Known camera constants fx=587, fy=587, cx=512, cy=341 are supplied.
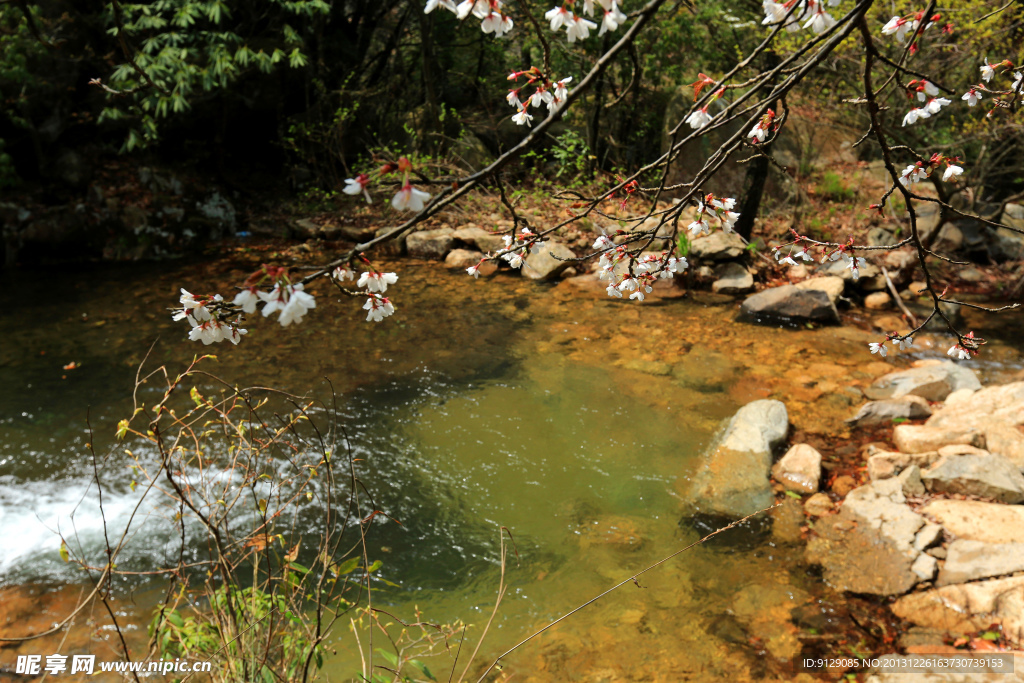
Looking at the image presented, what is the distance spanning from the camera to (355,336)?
571 cm

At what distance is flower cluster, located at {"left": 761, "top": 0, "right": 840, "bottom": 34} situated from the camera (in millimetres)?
1319

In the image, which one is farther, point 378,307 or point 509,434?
point 509,434

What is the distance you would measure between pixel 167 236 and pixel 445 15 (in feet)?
18.6

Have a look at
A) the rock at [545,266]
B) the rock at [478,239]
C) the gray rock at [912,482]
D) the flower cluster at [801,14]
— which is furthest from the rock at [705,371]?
the flower cluster at [801,14]

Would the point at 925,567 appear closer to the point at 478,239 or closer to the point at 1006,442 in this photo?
the point at 1006,442

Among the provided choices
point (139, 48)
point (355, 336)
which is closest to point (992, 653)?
point (355, 336)

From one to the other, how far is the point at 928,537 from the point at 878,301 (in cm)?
447

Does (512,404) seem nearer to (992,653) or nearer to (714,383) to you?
(714,383)

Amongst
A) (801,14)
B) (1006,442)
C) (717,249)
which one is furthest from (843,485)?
(717,249)

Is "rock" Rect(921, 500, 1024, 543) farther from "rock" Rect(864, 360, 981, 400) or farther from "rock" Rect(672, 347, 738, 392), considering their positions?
"rock" Rect(672, 347, 738, 392)

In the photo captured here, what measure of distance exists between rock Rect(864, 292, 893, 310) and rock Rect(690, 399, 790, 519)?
3215 mm

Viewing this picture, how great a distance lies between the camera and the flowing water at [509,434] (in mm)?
2818

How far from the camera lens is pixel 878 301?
673 centimetres

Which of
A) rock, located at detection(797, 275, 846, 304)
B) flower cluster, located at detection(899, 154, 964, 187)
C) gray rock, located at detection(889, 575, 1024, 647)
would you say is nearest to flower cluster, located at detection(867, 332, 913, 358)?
flower cluster, located at detection(899, 154, 964, 187)
